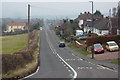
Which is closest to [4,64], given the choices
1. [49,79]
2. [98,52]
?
[49,79]

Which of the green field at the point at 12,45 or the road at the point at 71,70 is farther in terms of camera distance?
the green field at the point at 12,45

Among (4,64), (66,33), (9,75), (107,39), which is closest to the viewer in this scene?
(9,75)

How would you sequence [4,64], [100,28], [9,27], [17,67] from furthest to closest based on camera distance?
[9,27], [100,28], [17,67], [4,64]

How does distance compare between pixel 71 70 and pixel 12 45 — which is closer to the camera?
pixel 71 70

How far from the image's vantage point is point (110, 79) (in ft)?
54.9

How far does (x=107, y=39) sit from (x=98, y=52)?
402 inches

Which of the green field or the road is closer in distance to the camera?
the road

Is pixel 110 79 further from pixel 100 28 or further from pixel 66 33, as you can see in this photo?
pixel 66 33

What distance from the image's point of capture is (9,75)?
1816 centimetres

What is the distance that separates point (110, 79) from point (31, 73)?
21.0ft

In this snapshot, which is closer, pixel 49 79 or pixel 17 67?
pixel 49 79

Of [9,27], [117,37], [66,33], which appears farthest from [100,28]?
[9,27]

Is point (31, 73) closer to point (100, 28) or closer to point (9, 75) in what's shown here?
point (9, 75)

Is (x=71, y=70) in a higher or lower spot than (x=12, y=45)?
higher
